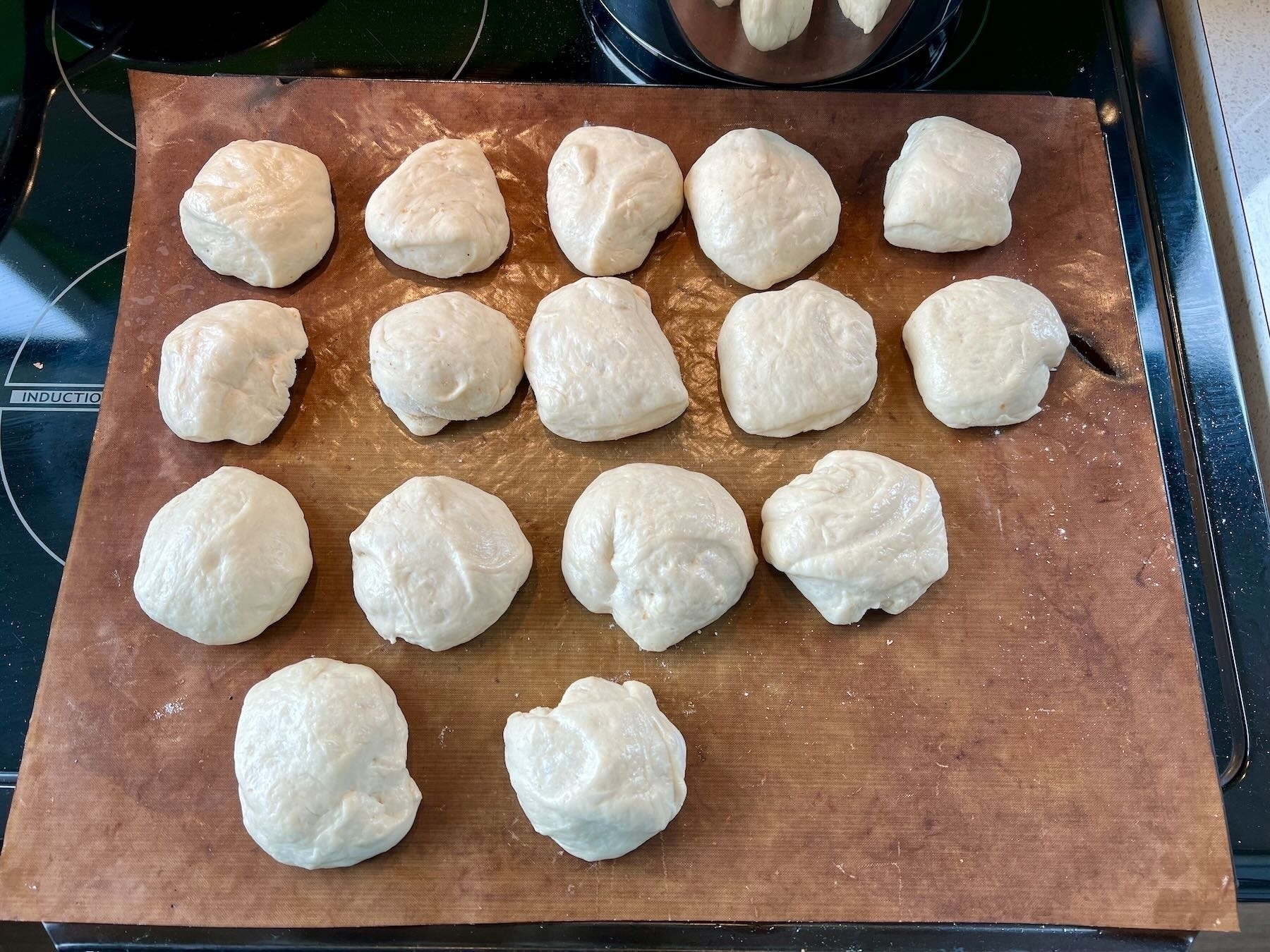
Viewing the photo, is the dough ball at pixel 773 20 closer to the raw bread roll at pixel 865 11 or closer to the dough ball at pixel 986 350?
the raw bread roll at pixel 865 11

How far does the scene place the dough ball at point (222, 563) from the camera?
1792 mm

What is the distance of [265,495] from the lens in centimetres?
188

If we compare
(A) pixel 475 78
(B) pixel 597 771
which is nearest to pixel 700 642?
(B) pixel 597 771

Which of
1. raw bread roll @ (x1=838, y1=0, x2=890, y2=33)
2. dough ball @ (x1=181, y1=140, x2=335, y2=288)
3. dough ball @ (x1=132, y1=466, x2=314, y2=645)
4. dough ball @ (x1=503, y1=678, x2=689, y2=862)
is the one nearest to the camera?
dough ball @ (x1=503, y1=678, x2=689, y2=862)

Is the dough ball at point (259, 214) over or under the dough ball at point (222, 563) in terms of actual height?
over

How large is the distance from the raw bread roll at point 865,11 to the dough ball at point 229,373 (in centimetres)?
153

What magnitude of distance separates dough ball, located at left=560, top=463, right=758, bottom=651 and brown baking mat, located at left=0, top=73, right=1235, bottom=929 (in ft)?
0.31

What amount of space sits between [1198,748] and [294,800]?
1880mm

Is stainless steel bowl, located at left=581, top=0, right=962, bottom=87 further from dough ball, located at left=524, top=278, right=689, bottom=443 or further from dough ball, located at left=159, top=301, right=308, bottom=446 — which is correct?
dough ball, located at left=159, top=301, right=308, bottom=446

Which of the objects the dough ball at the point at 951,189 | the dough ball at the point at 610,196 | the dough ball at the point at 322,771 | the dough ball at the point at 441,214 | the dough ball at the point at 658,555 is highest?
the dough ball at the point at 951,189

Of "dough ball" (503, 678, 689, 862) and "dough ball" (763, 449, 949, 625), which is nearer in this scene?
"dough ball" (503, 678, 689, 862)

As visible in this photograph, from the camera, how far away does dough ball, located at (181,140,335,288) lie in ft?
6.68

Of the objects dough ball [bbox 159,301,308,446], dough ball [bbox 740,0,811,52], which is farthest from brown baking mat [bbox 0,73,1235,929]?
dough ball [bbox 740,0,811,52]

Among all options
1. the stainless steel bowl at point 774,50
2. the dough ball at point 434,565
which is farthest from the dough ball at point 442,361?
the stainless steel bowl at point 774,50
